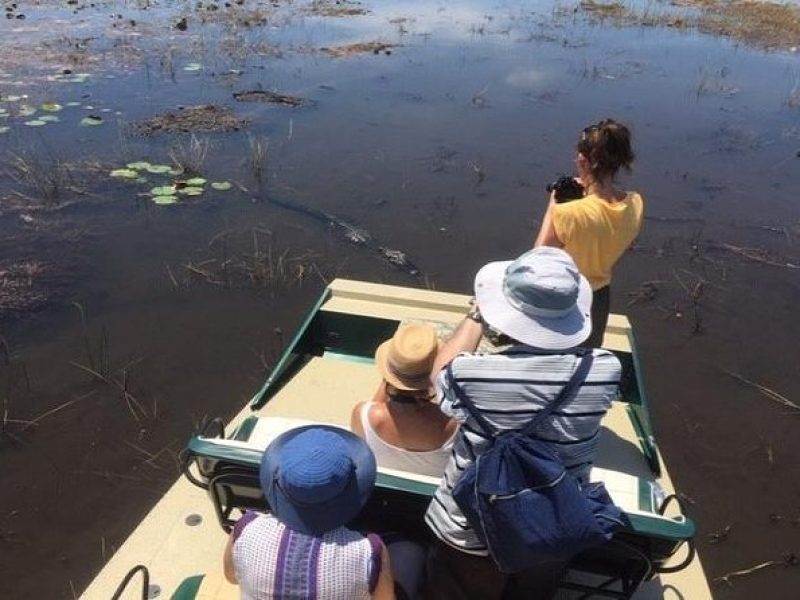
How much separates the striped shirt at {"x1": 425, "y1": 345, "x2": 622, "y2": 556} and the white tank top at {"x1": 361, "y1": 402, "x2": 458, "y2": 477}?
553 mm

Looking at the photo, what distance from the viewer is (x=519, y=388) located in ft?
6.04

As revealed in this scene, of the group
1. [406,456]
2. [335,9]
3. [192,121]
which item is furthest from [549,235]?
[335,9]

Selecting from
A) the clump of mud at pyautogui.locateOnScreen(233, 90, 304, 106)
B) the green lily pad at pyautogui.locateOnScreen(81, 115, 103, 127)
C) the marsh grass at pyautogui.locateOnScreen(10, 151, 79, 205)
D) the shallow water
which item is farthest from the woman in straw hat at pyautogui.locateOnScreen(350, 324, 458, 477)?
the clump of mud at pyautogui.locateOnScreen(233, 90, 304, 106)

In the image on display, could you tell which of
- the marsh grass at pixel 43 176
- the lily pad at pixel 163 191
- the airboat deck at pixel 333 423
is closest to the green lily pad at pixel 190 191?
the lily pad at pixel 163 191

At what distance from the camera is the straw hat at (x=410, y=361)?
2416 millimetres

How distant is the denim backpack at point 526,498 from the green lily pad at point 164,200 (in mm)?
6143

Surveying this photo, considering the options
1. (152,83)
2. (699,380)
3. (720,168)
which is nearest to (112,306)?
(699,380)

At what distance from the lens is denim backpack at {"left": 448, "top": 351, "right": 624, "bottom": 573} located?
1820 mm

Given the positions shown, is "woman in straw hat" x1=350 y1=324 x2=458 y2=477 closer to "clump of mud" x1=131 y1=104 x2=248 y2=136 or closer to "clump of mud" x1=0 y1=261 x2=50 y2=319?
"clump of mud" x1=0 y1=261 x2=50 y2=319

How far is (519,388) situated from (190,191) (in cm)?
645

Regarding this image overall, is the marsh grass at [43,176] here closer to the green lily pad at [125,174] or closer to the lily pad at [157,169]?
the green lily pad at [125,174]

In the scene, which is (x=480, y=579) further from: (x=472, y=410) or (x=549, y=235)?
(x=549, y=235)

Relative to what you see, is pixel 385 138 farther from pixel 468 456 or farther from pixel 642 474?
pixel 468 456

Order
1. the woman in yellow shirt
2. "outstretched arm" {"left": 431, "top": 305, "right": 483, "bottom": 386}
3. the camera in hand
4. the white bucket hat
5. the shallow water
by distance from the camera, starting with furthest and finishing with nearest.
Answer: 1. the shallow water
2. the camera in hand
3. the woman in yellow shirt
4. "outstretched arm" {"left": 431, "top": 305, "right": 483, "bottom": 386}
5. the white bucket hat
